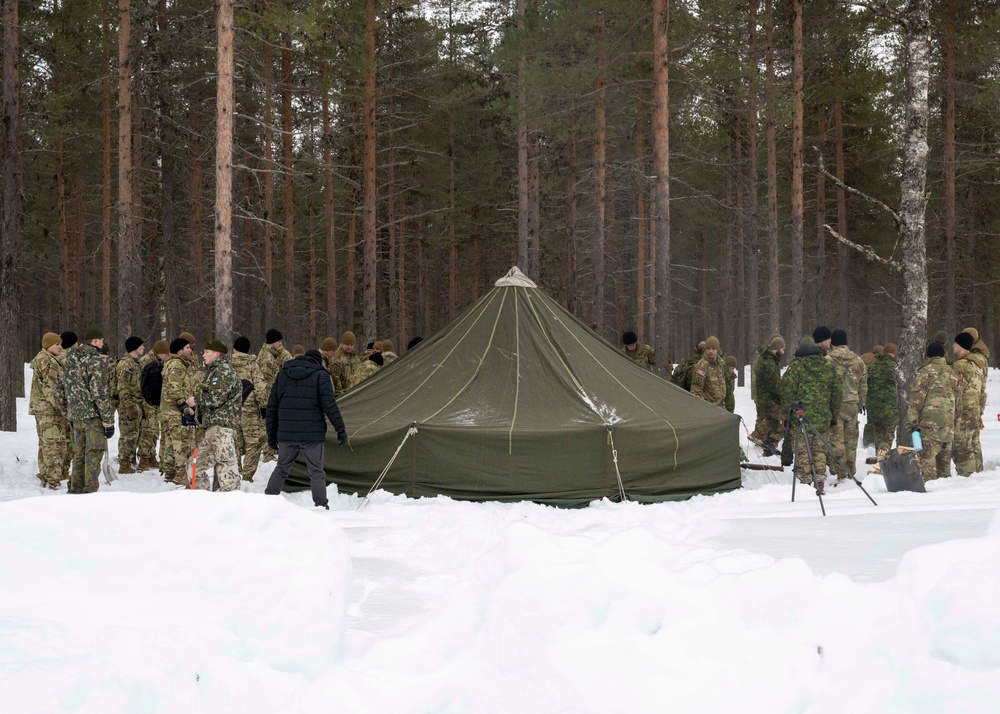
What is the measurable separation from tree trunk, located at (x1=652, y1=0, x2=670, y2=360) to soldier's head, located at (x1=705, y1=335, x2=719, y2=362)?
1.92 meters

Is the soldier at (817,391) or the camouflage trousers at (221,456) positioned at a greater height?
the soldier at (817,391)

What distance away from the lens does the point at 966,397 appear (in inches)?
390

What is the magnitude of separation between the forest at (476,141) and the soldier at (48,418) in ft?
7.79

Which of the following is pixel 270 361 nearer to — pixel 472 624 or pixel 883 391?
pixel 472 624

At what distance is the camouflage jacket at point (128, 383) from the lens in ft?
36.6

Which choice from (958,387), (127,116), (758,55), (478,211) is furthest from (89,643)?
(478,211)

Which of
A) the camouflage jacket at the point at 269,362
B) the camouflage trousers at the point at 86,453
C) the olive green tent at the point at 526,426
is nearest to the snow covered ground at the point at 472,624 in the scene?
the olive green tent at the point at 526,426

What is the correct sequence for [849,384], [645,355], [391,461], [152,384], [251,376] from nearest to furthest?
[391,461] → [152,384] → [251,376] → [849,384] → [645,355]

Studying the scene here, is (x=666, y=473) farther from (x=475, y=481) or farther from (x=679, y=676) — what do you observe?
(x=679, y=676)

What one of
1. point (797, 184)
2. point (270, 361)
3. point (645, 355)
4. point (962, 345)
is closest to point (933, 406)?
point (962, 345)

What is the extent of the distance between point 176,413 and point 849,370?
836 centimetres

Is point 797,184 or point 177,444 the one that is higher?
point 797,184

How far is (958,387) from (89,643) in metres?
9.42

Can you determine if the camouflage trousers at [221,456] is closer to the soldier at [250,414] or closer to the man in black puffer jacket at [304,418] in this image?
the man in black puffer jacket at [304,418]
